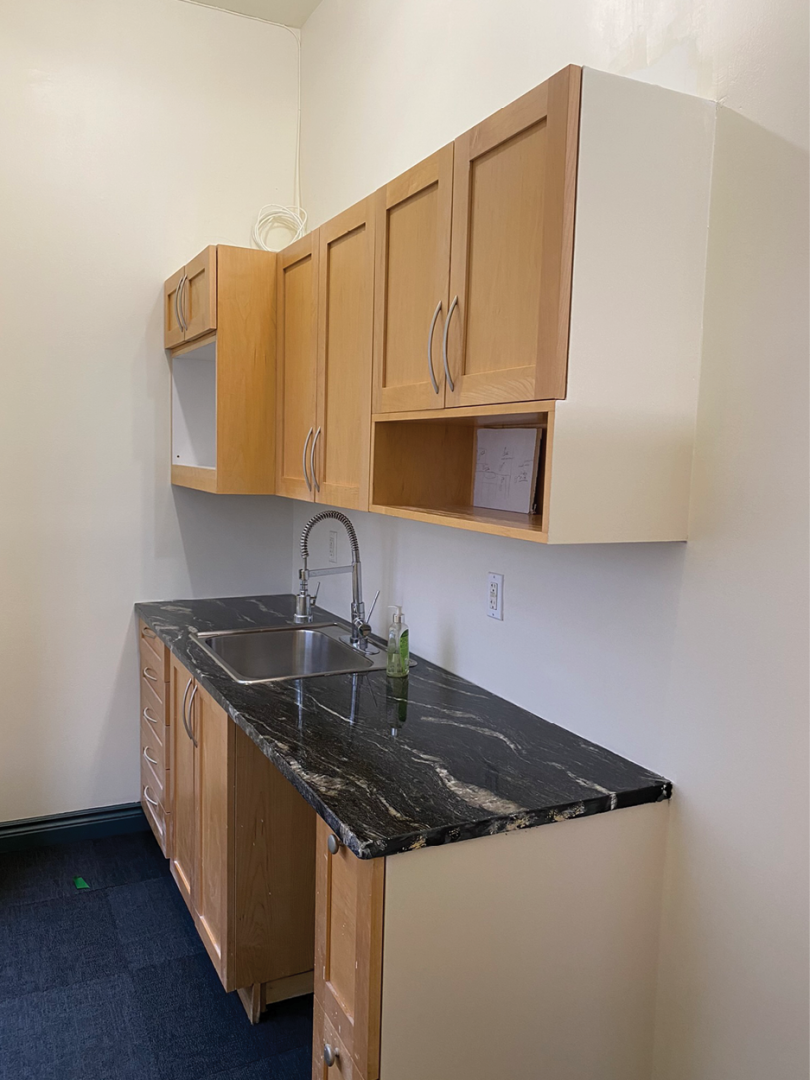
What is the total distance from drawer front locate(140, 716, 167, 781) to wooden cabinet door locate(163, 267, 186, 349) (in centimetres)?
134

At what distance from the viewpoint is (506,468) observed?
185cm

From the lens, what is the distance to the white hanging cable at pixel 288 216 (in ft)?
9.98

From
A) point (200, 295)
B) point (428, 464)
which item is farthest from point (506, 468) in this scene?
point (200, 295)

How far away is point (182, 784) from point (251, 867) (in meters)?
0.50

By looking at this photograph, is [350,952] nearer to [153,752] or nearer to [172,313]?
[153,752]

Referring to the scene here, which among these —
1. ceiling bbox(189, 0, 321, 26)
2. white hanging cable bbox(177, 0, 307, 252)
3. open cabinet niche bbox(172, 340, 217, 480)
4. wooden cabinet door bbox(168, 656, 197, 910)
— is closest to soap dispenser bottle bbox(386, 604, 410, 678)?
wooden cabinet door bbox(168, 656, 197, 910)

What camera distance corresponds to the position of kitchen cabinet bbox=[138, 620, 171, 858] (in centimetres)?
261

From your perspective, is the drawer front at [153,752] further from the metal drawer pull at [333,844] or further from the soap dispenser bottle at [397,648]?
the metal drawer pull at [333,844]

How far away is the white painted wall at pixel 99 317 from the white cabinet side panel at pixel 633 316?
2.07 meters

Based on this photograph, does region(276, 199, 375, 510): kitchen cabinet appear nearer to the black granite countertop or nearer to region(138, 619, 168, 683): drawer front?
the black granite countertop

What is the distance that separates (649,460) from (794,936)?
79cm

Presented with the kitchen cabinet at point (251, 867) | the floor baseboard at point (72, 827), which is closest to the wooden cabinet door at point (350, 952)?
the kitchen cabinet at point (251, 867)

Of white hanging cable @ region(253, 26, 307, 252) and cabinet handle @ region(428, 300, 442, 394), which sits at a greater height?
white hanging cable @ region(253, 26, 307, 252)

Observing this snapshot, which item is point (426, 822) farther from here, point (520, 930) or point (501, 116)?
point (501, 116)
